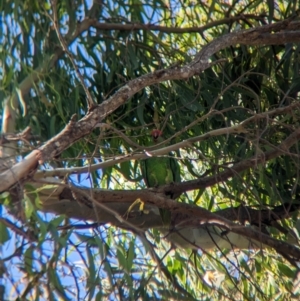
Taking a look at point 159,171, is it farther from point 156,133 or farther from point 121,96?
point 121,96

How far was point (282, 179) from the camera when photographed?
3408 millimetres

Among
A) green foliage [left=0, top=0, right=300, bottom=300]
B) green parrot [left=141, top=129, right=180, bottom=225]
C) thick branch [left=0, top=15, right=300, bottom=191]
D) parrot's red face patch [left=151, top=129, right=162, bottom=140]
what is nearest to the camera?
thick branch [left=0, top=15, right=300, bottom=191]

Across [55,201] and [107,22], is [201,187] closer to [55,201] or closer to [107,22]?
[55,201]

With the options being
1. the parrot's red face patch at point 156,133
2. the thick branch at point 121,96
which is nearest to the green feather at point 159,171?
the parrot's red face patch at point 156,133

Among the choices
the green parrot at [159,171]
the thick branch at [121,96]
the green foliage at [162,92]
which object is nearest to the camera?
the thick branch at [121,96]

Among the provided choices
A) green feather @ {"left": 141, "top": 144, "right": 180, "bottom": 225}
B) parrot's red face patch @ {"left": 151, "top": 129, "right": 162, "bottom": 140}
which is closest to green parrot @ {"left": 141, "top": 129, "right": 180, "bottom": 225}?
green feather @ {"left": 141, "top": 144, "right": 180, "bottom": 225}

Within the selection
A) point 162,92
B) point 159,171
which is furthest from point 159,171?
point 162,92

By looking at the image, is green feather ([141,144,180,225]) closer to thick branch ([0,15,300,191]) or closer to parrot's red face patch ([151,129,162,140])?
parrot's red face patch ([151,129,162,140])

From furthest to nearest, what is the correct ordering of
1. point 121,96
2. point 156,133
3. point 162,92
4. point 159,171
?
point 159,171, point 162,92, point 156,133, point 121,96

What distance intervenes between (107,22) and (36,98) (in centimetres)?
53

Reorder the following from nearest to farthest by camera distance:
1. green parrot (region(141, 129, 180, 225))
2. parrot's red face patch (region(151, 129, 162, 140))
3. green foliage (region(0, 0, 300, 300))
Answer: parrot's red face patch (region(151, 129, 162, 140)), green foliage (region(0, 0, 300, 300)), green parrot (region(141, 129, 180, 225))

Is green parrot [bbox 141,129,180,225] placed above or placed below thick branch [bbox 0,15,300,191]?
above

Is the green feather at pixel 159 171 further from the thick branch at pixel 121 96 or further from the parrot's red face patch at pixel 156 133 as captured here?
the thick branch at pixel 121 96

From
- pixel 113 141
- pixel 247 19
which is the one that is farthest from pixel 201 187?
pixel 247 19
